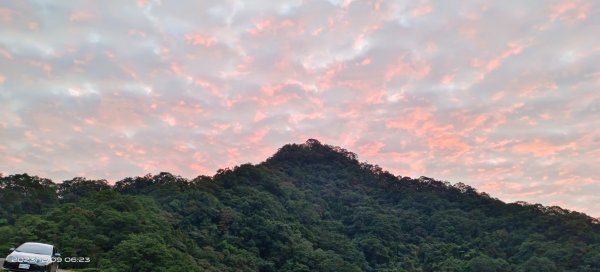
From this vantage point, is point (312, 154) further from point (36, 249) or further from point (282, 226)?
point (36, 249)

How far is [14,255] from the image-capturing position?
614 inches

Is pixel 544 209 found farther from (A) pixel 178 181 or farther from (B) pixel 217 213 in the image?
A: (A) pixel 178 181

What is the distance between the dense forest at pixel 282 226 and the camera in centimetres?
3694

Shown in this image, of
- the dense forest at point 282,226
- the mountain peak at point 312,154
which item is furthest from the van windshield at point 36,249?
the mountain peak at point 312,154

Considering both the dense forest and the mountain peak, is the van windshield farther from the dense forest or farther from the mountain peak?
the mountain peak

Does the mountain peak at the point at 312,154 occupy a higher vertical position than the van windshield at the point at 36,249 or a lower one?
higher

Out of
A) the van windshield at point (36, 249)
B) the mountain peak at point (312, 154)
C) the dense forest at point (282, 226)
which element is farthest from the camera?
the mountain peak at point (312, 154)

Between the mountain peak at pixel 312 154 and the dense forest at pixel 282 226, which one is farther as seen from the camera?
the mountain peak at pixel 312 154

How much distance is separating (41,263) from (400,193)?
85.6 meters

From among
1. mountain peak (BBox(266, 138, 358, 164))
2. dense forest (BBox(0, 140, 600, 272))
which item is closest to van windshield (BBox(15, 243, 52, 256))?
dense forest (BBox(0, 140, 600, 272))

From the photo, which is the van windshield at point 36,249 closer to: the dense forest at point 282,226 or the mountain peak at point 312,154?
the dense forest at point 282,226

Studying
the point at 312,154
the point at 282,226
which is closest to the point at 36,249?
the point at 282,226

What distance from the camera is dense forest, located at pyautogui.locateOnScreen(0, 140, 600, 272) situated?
36938mm

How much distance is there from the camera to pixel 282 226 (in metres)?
57.5
